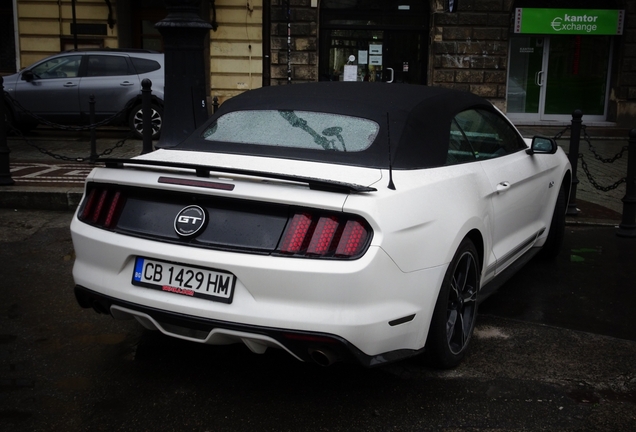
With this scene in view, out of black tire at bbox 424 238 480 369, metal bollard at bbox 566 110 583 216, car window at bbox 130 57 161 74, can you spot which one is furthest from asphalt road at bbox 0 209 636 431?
car window at bbox 130 57 161 74

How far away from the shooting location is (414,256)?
11.1ft

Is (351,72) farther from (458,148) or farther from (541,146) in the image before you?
(458,148)

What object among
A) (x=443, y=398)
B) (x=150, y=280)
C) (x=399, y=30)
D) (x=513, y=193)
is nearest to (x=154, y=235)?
(x=150, y=280)

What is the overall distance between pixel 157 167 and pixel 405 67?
16.8 meters

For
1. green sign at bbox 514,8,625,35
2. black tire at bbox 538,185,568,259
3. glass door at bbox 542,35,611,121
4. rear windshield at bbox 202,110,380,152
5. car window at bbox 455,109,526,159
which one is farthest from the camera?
glass door at bbox 542,35,611,121

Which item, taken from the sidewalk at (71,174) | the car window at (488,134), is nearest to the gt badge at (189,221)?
the car window at (488,134)

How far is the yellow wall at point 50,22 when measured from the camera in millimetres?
19141

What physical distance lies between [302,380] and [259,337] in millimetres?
634

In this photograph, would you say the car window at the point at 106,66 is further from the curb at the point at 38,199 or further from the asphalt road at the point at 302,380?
the asphalt road at the point at 302,380

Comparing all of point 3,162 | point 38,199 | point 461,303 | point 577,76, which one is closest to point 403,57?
point 577,76

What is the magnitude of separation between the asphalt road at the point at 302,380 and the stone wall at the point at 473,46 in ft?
47.8

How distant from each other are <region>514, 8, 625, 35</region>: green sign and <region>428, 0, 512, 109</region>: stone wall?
55 cm

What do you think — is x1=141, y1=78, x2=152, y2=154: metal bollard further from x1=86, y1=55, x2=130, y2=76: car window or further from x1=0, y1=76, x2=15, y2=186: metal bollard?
Answer: x1=86, y1=55, x2=130, y2=76: car window

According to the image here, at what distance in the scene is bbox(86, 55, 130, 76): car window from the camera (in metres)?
15.0
